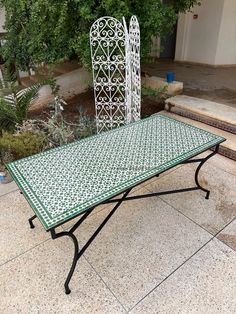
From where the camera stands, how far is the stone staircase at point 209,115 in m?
2.93

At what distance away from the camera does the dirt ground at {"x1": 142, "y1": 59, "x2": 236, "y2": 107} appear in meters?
4.04

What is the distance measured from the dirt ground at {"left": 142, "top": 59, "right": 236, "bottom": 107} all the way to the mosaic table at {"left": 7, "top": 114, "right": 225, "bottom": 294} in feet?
6.89

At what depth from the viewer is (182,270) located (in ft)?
5.49

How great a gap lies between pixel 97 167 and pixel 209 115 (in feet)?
7.18

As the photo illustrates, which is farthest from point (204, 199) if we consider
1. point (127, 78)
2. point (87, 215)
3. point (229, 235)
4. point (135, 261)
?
point (127, 78)

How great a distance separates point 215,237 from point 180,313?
700 mm

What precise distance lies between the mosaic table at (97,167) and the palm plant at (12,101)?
5.23 feet

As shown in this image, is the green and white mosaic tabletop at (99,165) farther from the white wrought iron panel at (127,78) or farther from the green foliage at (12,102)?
the green foliage at (12,102)

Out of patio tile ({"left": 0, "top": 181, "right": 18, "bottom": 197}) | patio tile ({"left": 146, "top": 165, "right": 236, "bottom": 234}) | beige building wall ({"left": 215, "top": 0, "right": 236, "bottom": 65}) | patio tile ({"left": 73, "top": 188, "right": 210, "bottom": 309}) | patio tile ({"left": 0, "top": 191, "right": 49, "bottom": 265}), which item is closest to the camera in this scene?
patio tile ({"left": 73, "top": 188, "right": 210, "bottom": 309})

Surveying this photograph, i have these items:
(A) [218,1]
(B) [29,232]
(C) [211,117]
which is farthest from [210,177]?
(A) [218,1]

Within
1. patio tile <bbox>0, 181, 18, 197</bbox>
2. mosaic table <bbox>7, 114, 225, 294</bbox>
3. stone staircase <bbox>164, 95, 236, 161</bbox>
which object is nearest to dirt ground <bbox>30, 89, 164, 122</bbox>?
stone staircase <bbox>164, 95, 236, 161</bbox>

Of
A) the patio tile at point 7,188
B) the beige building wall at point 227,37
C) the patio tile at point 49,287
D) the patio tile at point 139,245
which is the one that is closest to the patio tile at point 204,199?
the patio tile at point 139,245

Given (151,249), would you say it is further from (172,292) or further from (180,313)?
(180,313)

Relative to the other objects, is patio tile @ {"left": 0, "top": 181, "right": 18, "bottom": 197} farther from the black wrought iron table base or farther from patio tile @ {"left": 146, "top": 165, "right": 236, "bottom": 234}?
patio tile @ {"left": 146, "top": 165, "right": 236, "bottom": 234}
